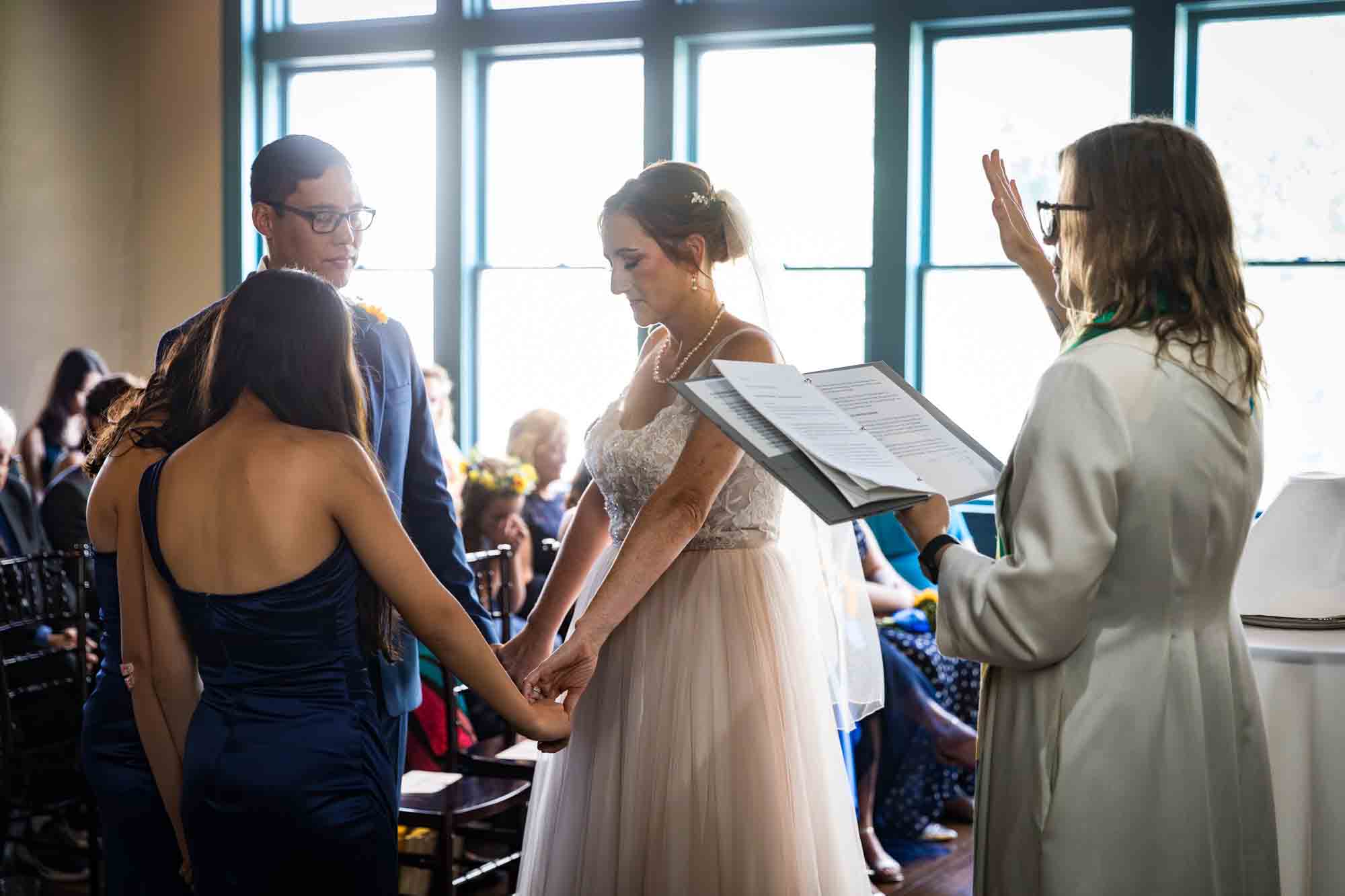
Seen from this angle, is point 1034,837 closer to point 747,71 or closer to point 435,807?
point 435,807

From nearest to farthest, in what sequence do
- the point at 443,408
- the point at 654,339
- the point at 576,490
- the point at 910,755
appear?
the point at 654,339
the point at 910,755
the point at 576,490
the point at 443,408

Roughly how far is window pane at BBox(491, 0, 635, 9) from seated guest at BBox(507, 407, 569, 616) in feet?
6.71

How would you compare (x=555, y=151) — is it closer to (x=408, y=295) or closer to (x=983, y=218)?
(x=408, y=295)

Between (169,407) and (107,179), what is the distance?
5.74m

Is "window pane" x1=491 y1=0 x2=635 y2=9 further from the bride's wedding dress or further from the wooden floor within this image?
the bride's wedding dress

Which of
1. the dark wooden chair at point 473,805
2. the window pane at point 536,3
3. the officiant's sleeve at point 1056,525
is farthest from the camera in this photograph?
the window pane at point 536,3

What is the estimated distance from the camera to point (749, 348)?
2.42 metres

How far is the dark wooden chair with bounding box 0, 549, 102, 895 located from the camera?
3.57 m

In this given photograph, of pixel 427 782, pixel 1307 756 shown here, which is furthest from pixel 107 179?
pixel 1307 756

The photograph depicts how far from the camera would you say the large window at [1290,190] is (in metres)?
5.66

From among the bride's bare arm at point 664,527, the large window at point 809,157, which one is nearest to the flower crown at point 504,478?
the large window at point 809,157

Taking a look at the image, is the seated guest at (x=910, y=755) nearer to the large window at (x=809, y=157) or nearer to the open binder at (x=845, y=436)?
the large window at (x=809, y=157)

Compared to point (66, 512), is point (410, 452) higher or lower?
higher

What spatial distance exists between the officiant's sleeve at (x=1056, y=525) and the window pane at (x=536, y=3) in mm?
5412
